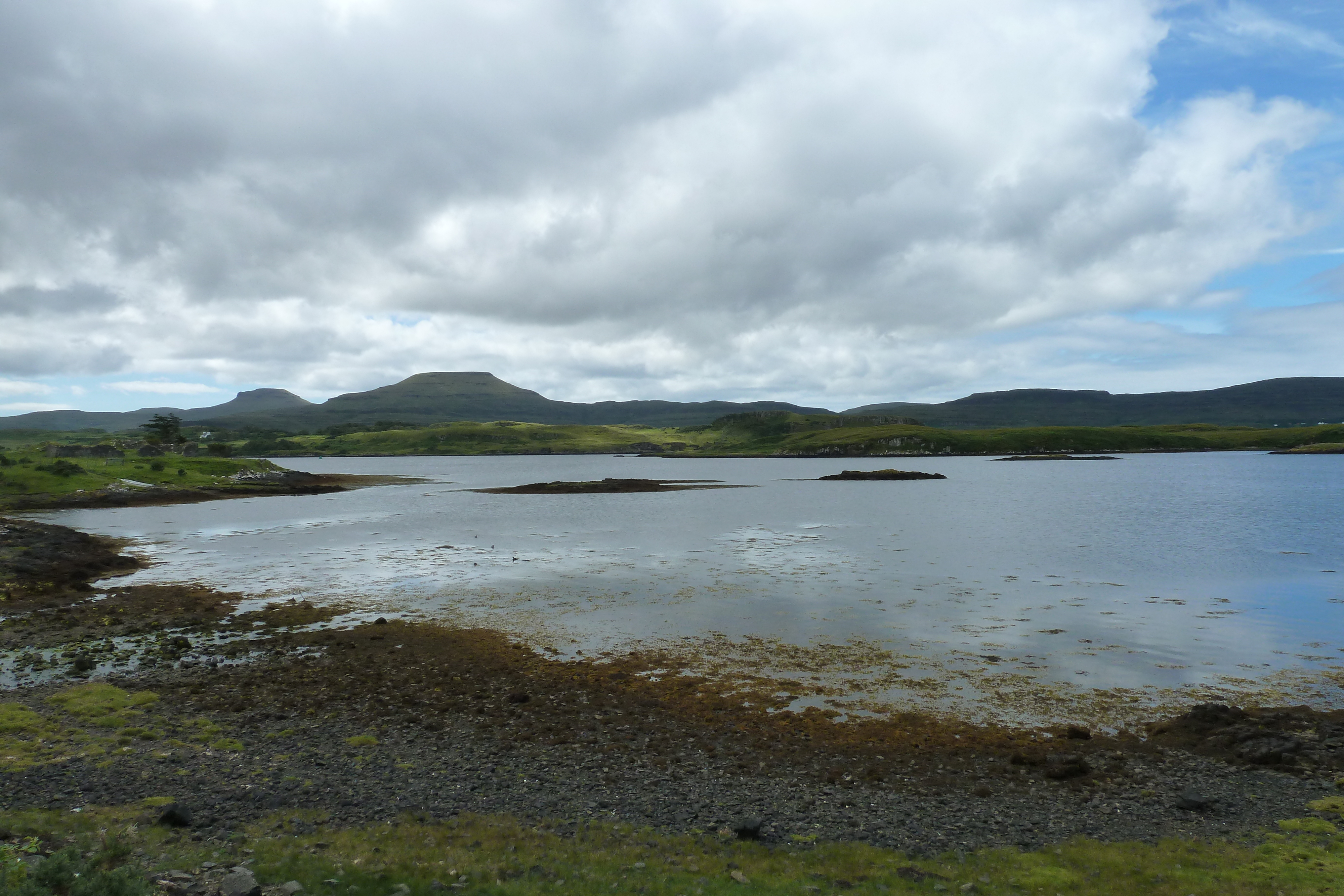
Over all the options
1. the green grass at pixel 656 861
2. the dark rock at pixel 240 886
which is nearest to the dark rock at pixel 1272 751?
the green grass at pixel 656 861

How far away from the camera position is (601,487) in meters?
125

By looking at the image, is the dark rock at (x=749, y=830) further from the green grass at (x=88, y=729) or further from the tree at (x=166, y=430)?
the tree at (x=166, y=430)

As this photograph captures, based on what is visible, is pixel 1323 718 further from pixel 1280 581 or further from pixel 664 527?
pixel 664 527

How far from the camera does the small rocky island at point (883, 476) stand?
147 m

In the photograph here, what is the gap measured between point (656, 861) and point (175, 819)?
870 cm

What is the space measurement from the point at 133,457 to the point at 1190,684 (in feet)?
514

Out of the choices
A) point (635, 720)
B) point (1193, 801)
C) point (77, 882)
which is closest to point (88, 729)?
point (77, 882)

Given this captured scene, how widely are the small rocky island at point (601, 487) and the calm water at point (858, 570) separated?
20014 mm

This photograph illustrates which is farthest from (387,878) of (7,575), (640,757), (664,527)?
(664,527)

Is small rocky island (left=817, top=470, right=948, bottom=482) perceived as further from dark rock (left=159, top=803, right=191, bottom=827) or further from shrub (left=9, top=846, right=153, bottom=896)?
shrub (left=9, top=846, right=153, bottom=896)

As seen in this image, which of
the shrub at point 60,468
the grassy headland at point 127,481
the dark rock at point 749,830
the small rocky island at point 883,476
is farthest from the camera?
the small rocky island at point 883,476

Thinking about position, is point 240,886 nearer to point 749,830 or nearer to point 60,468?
point 749,830

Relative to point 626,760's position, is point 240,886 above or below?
above

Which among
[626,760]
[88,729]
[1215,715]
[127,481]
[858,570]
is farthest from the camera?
[127,481]
